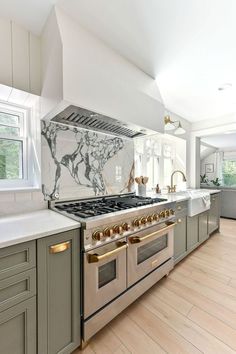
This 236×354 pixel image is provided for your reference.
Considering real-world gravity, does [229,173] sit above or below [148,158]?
below

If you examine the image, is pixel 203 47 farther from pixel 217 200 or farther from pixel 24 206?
pixel 217 200

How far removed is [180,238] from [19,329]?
194cm

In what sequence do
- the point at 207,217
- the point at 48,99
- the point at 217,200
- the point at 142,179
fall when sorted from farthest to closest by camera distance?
the point at 217,200 → the point at 207,217 → the point at 142,179 → the point at 48,99

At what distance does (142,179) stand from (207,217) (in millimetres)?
1486

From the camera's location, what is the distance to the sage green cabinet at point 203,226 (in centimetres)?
286

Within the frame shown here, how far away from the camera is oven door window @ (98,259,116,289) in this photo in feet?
4.34

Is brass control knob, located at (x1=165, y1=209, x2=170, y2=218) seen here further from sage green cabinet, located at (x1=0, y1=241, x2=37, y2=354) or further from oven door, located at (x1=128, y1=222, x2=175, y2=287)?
sage green cabinet, located at (x1=0, y1=241, x2=37, y2=354)

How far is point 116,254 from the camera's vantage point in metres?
1.37

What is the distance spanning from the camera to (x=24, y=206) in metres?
1.51

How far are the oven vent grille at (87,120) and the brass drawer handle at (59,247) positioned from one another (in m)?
0.94

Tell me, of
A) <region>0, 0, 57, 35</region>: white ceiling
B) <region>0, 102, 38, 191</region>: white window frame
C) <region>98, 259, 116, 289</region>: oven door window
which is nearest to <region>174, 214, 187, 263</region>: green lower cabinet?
<region>98, 259, 116, 289</region>: oven door window

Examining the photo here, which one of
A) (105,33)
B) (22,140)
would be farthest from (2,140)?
(105,33)

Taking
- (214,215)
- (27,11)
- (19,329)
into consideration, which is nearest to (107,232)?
(19,329)

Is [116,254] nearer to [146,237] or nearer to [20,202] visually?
[146,237]
